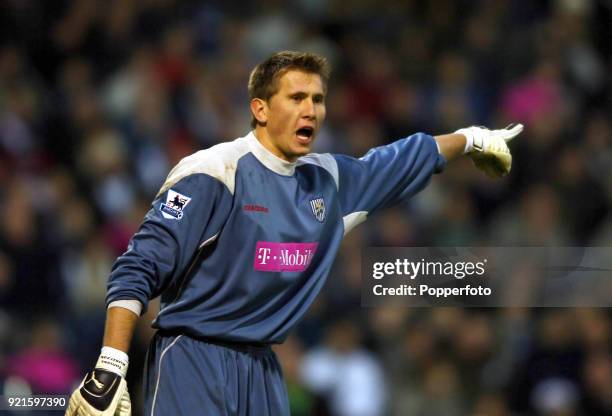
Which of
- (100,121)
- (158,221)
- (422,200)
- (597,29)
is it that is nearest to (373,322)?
(422,200)

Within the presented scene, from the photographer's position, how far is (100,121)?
8.53 metres

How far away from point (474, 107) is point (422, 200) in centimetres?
101

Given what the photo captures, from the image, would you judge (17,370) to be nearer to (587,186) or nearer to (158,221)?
(158,221)

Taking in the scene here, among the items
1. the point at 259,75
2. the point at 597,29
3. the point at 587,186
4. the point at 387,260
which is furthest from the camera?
the point at 597,29

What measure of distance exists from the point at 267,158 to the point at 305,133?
0.54ft

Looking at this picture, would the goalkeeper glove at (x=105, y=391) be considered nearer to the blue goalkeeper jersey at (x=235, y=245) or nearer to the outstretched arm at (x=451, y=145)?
the blue goalkeeper jersey at (x=235, y=245)

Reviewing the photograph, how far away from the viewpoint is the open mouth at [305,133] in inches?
156

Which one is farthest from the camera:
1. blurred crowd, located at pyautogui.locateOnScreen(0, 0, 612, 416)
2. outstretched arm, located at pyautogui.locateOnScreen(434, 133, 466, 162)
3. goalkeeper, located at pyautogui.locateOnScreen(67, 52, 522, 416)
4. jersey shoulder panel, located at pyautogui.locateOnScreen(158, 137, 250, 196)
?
blurred crowd, located at pyautogui.locateOnScreen(0, 0, 612, 416)

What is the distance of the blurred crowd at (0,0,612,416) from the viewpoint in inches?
282

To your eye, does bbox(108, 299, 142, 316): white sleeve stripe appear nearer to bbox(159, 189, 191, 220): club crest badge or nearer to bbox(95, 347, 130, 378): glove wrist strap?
bbox(95, 347, 130, 378): glove wrist strap

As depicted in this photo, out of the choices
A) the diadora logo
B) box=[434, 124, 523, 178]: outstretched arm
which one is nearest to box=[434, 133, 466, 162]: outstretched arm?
box=[434, 124, 523, 178]: outstretched arm

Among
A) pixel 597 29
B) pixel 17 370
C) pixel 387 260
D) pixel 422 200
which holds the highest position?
pixel 597 29

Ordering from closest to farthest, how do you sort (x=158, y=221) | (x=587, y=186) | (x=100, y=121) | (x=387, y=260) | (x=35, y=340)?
(x=158, y=221)
(x=387, y=260)
(x=35, y=340)
(x=587, y=186)
(x=100, y=121)

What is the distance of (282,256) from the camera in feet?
12.8
